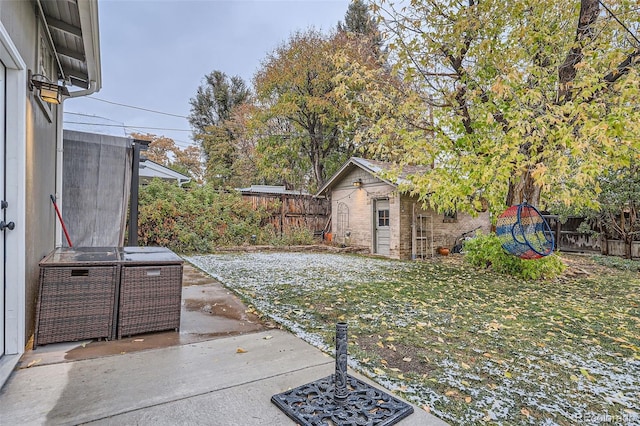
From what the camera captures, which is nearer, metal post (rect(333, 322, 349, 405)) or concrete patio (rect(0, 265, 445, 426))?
concrete patio (rect(0, 265, 445, 426))

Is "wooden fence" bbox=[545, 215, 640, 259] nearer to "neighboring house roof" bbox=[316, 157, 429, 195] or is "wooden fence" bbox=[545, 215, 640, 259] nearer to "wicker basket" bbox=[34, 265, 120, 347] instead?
"neighboring house roof" bbox=[316, 157, 429, 195]

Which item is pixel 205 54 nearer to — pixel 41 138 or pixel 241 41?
pixel 241 41

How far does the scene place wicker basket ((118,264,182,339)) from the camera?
114 inches

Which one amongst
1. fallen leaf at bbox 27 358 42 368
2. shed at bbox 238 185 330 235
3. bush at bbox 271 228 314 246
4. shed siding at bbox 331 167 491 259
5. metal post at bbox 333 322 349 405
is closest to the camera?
metal post at bbox 333 322 349 405

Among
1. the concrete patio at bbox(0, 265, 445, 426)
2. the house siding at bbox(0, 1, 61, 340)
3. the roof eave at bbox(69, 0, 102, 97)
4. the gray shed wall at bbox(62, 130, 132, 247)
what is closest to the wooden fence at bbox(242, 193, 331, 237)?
the gray shed wall at bbox(62, 130, 132, 247)

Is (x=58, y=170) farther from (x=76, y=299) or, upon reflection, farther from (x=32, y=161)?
(x=76, y=299)

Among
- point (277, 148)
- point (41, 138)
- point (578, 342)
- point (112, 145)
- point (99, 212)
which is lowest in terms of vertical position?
point (578, 342)

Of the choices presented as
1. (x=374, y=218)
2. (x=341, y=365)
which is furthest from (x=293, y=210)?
(x=341, y=365)

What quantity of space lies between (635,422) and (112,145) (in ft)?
20.1

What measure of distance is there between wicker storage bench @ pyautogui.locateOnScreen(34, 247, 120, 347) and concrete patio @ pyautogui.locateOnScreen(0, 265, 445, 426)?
3.8 inches

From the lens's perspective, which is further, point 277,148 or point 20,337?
point 277,148

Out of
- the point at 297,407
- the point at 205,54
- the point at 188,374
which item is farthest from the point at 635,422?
the point at 205,54

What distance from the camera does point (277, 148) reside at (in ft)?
55.4

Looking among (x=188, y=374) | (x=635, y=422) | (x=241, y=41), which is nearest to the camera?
(x=635, y=422)
